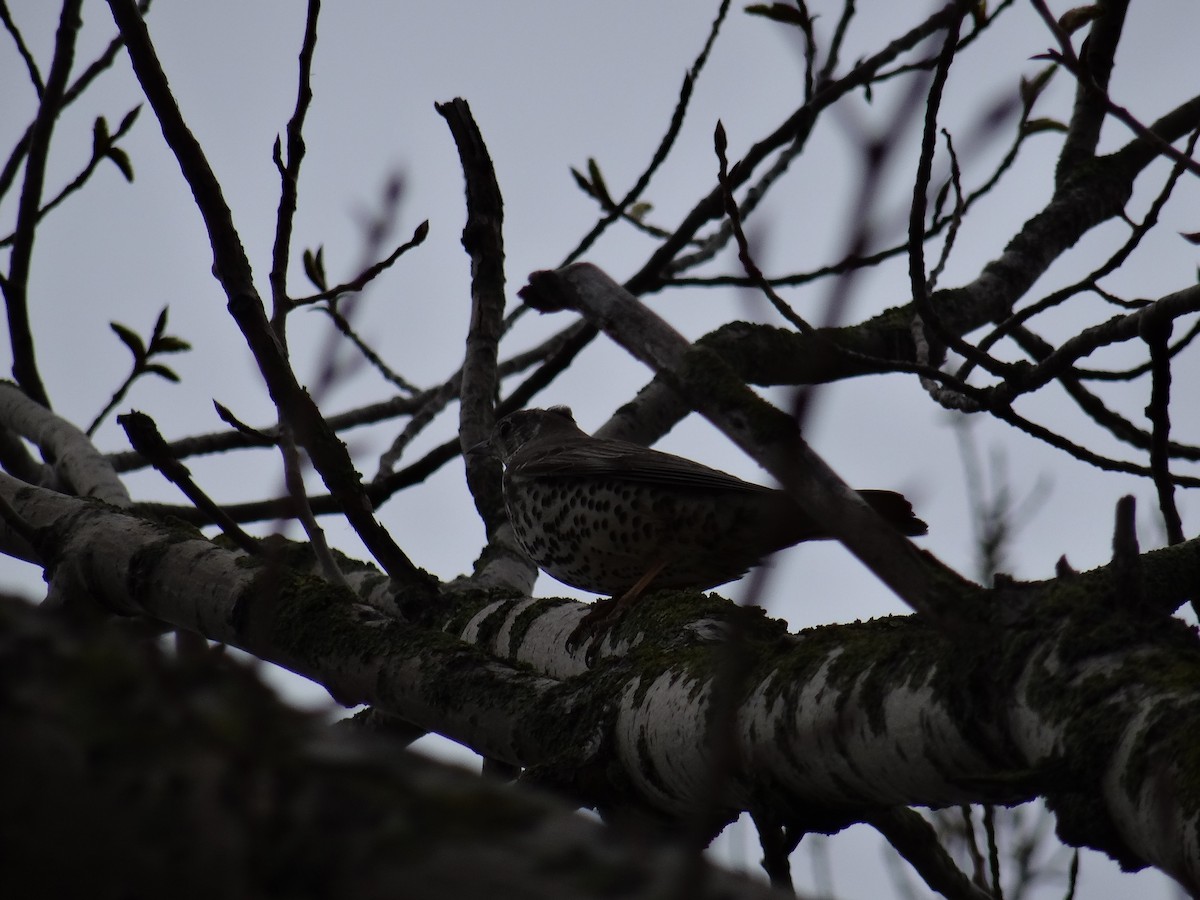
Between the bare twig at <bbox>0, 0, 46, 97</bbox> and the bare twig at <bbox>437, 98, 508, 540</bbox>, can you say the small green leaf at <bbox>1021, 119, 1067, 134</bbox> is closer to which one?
the bare twig at <bbox>437, 98, 508, 540</bbox>

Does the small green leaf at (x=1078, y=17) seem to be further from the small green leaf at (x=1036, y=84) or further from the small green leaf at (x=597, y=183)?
the small green leaf at (x=597, y=183)

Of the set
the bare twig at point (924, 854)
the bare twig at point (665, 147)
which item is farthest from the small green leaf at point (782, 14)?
the bare twig at point (924, 854)

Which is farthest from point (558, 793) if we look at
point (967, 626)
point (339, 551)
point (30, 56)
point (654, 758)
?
point (30, 56)

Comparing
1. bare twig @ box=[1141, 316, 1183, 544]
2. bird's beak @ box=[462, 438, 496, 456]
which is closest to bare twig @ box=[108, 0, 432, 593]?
bird's beak @ box=[462, 438, 496, 456]

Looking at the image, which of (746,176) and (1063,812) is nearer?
(1063,812)

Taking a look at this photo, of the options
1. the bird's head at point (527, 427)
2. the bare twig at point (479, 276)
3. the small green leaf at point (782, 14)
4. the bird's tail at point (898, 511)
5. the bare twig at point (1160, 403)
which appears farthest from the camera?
the bird's head at point (527, 427)

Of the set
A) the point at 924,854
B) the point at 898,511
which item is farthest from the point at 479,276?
the point at 924,854

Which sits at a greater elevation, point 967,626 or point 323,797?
point 967,626

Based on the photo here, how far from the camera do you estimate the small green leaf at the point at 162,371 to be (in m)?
4.88

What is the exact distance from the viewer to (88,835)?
83cm

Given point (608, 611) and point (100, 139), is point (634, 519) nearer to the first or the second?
point (608, 611)

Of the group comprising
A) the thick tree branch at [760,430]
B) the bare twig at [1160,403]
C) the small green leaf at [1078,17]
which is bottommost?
the thick tree branch at [760,430]

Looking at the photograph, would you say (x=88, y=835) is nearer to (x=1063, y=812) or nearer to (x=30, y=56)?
(x=1063, y=812)

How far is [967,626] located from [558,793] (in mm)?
1012
